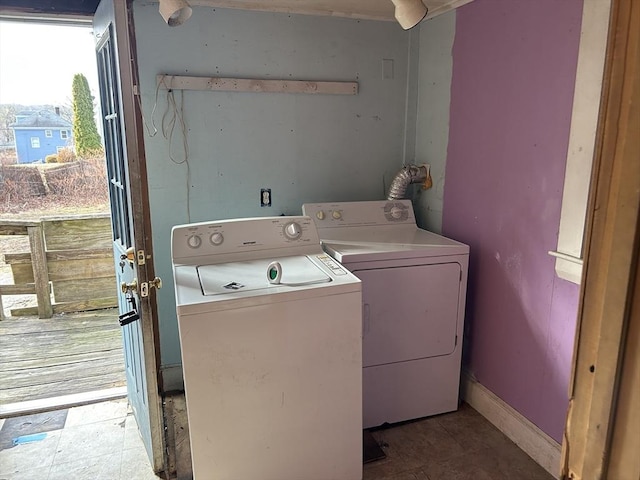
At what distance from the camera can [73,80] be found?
3.28 m

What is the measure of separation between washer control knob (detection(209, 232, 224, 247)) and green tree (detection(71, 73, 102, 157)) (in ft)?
6.68

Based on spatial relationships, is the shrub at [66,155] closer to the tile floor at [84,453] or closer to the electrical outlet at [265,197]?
the electrical outlet at [265,197]

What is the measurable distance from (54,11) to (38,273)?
7.62 ft

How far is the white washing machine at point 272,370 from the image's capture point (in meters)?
1.62

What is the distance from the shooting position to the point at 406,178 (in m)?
2.70

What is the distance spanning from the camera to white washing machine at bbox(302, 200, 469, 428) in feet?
7.05

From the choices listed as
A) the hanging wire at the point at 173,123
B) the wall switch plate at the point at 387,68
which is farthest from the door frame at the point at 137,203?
the wall switch plate at the point at 387,68

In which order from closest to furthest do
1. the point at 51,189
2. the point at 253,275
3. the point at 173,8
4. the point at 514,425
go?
the point at 173,8 → the point at 253,275 → the point at 514,425 → the point at 51,189

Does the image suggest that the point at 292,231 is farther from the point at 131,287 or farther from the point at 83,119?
the point at 83,119

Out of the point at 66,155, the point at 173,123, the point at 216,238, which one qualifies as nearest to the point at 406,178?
the point at 216,238

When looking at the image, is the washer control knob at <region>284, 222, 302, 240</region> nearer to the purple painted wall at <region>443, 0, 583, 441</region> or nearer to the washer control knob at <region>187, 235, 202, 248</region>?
the washer control knob at <region>187, 235, 202, 248</region>

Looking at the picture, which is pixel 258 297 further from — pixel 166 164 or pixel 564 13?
pixel 564 13

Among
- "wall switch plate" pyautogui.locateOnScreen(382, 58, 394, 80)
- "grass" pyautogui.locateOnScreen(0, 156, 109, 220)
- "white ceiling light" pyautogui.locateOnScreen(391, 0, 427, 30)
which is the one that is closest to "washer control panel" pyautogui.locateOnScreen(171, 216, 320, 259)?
"white ceiling light" pyautogui.locateOnScreen(391, 0, 427, 30)

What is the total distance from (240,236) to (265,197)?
0.57 metres
